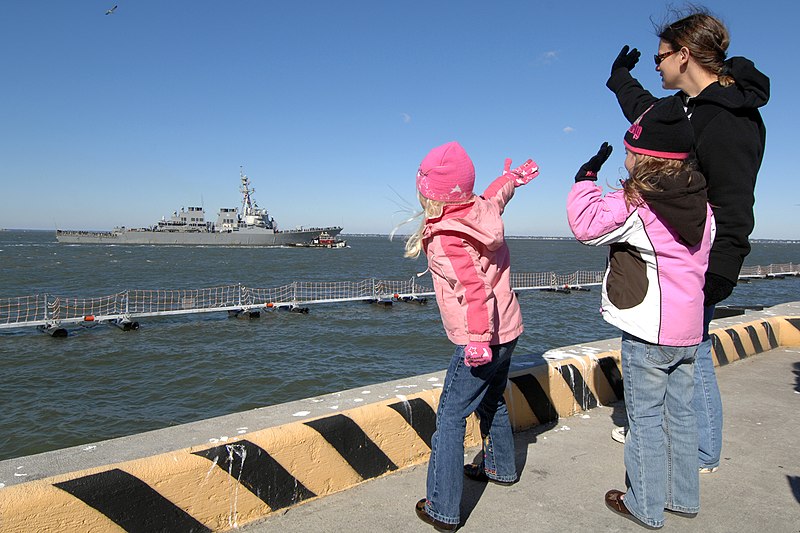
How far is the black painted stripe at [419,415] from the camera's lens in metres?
2.85

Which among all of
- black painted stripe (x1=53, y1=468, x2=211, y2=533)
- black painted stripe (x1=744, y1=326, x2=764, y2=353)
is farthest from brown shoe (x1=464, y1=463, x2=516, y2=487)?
black painted stripe (x1=744, y1=326, x2=764, y2=353)

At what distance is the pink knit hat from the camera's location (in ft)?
7.31

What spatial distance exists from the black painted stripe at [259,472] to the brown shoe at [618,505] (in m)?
1.38

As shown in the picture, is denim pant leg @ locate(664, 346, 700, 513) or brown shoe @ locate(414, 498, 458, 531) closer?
brown shoe @ locate(414, 498, 458, 531)

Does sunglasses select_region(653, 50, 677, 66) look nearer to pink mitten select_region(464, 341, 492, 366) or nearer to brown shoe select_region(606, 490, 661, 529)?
pink mitten select_region(464, 341, 492, 366)

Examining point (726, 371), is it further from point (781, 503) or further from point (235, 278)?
point (235, 278)

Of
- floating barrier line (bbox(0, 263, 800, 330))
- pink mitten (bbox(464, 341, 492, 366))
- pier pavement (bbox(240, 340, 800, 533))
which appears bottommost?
floating barrier line (bbox(0, 263, 800, 330))

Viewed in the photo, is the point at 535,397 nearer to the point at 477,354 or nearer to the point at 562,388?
the point at 562,388

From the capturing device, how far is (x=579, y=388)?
150 inches

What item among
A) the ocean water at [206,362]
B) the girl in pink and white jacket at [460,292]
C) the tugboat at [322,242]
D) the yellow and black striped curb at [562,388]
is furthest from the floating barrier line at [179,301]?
the tugboat at [322,242]

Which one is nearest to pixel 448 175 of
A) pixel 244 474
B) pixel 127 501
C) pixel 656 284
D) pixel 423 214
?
pixel 423 214

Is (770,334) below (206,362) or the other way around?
the other way around

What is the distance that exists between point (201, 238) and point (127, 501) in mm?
96434

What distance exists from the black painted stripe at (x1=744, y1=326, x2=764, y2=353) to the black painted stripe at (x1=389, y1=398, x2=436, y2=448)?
173 inches
